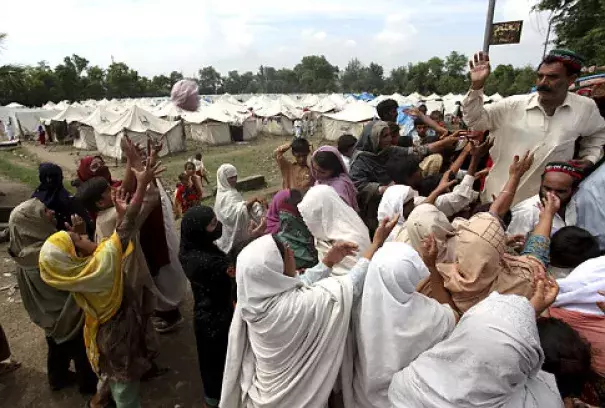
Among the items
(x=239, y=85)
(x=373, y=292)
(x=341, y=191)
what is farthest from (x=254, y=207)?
(x=239, y=85)

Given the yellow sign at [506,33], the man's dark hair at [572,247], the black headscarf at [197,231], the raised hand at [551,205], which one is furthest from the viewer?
the yellow sign at [506,33]

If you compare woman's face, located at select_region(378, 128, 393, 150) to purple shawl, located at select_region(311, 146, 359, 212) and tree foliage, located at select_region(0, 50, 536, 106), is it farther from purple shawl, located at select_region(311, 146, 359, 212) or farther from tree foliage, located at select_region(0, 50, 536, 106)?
tree foliage, located at select_region(0, 50, 536, 106)

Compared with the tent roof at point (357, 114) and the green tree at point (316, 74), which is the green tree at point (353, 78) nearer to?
the green tree at point (316, 74)

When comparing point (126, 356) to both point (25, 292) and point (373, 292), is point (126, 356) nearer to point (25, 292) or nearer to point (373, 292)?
point (25, 292)

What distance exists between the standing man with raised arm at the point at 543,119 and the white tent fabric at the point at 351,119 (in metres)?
19.6

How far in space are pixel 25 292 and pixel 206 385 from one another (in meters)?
1.72

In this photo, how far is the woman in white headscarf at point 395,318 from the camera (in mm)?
1720

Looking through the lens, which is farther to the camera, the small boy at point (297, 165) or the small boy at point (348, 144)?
the small boy at point (348, 144)

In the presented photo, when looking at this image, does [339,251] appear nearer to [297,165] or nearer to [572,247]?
[572,247]

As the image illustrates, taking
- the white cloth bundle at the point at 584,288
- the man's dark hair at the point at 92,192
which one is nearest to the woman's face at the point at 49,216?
the man's dark hair at the point at 92,192

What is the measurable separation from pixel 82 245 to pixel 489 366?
2.56 meters

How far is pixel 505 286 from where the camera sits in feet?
6.48

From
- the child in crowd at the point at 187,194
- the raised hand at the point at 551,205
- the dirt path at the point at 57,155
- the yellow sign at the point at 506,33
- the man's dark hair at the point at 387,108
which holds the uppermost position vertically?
the yellow sign at the point at 506,33

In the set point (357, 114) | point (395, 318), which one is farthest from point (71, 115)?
point (395, 318)
